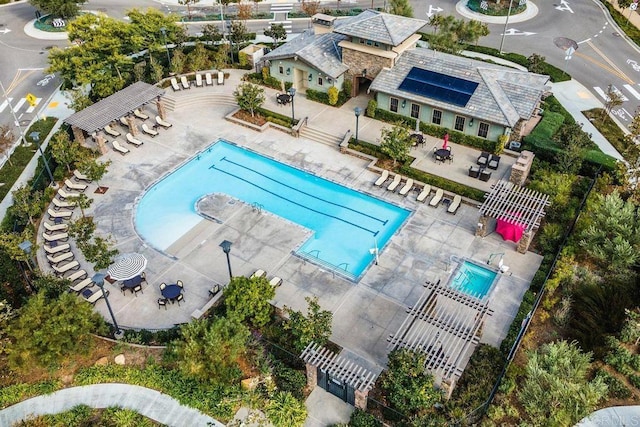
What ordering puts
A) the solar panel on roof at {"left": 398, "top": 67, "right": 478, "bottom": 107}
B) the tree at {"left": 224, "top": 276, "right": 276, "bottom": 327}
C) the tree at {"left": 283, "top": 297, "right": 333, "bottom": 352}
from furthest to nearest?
the solar panel on roof at {"left": 398, "top": 67, "right": 478, "bottom": 107}
the tree at {"left": 224, "top": 276, "right": 276, "bottom": 327}
the tree at {"left": 283, "top": 297, "right": 333, "bottom": 352}

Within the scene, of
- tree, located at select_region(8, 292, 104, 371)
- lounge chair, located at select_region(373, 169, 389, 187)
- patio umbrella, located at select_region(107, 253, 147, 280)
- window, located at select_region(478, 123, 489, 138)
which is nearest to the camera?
tree, located at select_region(8, 292, 104, 371)

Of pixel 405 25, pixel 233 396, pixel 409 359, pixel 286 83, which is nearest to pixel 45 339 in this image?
pixel 233 396

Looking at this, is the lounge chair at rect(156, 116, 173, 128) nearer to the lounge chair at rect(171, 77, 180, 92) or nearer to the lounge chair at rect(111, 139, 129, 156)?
the lounge chair at rect(111, 139, 129, 156)

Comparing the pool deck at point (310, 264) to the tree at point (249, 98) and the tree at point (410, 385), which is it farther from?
the tree at point (249, 98)

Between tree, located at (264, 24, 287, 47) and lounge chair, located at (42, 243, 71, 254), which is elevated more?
tree, located at (264, 24, 287, 47)

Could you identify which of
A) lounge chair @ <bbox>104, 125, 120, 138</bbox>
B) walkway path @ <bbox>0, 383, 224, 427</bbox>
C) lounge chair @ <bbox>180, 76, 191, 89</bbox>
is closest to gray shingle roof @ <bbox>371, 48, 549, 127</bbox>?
lounge chair @ <bbox>180, 76, 191, 89</bbox>

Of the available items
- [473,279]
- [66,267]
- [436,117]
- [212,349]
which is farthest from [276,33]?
[212,349]

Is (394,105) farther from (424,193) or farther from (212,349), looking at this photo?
(212,349)

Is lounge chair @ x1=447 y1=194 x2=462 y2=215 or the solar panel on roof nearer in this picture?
lounge chair @ x1=447 y1=194 x2=462 y2=215
